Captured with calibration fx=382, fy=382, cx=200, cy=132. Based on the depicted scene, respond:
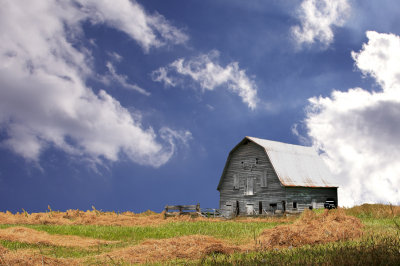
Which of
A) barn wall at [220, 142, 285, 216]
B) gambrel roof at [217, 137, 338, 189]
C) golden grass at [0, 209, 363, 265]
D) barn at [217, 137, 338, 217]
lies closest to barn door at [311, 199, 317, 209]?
barn at [217, 137, 338, 217]

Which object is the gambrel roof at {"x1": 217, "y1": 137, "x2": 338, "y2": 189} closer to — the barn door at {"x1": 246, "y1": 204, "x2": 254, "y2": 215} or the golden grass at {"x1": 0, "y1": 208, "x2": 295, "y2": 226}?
the barn door at {"x1": 246, "y1": 204, "x2": 254, "y2": 215}

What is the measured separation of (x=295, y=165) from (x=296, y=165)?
184 millimetres

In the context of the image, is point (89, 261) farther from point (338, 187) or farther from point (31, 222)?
point (338, 187)

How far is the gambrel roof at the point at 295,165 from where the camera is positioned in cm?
3706

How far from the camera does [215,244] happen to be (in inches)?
423

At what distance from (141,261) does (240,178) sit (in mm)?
30434

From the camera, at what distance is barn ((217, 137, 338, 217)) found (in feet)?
120

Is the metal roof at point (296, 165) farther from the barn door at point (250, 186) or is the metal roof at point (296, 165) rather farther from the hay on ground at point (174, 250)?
the hay on ground at point (174, 250)

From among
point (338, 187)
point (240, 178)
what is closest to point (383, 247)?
point (240, 178)

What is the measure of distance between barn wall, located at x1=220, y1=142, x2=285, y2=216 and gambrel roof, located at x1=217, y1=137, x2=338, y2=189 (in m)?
0.68

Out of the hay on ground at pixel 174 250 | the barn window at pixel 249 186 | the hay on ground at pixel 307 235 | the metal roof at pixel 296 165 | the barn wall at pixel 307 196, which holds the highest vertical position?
the metal roof at pixel 296 165

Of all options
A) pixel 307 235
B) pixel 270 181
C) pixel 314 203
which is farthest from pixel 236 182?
pixel 307 235

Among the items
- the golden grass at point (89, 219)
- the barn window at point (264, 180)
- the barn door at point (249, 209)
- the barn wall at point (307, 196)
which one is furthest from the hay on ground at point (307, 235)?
the barn door at point (249, 209)

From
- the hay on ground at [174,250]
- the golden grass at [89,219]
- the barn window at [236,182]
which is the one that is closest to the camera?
the hay on ground at [174,250]
